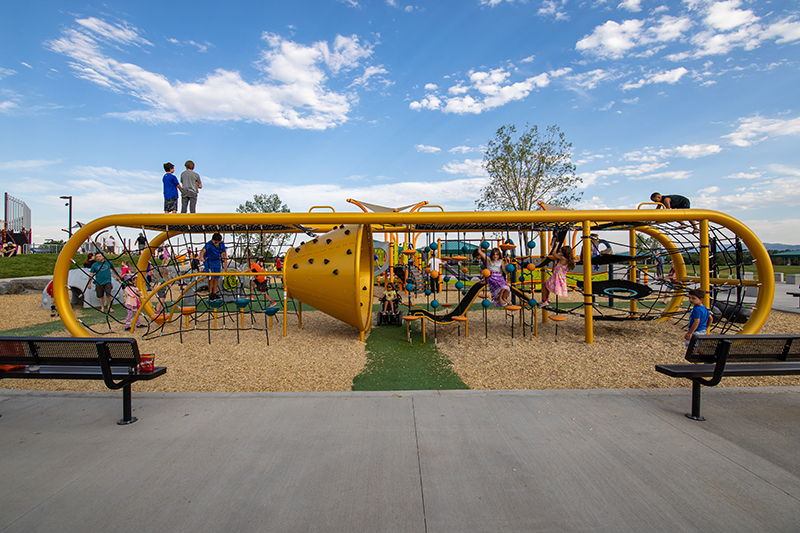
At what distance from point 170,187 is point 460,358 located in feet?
23.2

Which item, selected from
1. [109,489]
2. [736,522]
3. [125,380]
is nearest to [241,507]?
[109,489]

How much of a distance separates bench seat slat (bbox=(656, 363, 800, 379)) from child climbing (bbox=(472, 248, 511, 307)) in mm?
3884

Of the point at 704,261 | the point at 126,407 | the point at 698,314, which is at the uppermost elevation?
the point at 704,261

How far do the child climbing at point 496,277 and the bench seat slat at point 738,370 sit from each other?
3884mm

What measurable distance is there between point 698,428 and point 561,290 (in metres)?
4.60

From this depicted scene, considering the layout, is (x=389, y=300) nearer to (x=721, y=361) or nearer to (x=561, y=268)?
(x=561, y=268)

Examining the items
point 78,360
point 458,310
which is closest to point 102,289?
point 78,360

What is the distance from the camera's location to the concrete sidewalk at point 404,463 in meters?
2.26

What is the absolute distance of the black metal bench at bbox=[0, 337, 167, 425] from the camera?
352 centimetres

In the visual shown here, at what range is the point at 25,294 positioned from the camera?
49.0ft

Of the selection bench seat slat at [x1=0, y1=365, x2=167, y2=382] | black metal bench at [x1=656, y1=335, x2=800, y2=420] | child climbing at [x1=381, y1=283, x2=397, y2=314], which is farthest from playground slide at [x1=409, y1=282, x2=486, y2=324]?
bench seat slat at [x1=0, y1=365, x2=167, y2=382]

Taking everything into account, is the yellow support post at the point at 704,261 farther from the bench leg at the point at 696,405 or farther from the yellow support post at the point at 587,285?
the bench leg at the point at 696,405

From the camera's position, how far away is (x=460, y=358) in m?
6.27

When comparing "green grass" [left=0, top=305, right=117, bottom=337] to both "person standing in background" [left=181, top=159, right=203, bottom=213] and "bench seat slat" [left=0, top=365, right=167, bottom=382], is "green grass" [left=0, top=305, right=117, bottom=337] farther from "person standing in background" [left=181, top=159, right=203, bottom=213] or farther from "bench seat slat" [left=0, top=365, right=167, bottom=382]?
"bench seat slat" [left=0, top=365, right=167, bottom=382]
